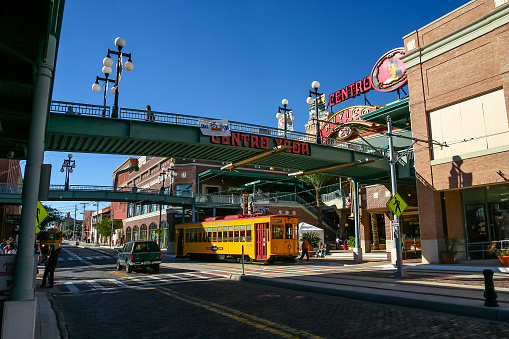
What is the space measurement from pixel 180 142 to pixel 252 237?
9180mm

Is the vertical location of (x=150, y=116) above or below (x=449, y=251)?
above

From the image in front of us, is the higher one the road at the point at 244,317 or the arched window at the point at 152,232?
the arched window at the point at 152,232

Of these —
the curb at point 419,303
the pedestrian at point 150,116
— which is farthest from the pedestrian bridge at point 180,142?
the curb at point 419,303

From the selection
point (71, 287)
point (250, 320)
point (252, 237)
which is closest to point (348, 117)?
point (252, 237)

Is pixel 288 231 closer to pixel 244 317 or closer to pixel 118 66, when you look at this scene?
pixel 118 66

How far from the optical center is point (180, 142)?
61.8 ft

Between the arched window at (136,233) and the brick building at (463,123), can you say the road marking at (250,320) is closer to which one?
the brick building at (463,123)

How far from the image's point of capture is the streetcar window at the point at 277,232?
79.6ft

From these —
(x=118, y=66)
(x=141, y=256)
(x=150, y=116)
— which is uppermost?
(x=118, y=66)

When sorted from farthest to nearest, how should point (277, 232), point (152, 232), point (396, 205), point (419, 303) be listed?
point (152, 232)
point (277, 232)
point (396, 205)
point (419, 303)

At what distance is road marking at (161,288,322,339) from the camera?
268 inches

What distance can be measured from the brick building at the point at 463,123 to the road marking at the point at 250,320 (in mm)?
15913

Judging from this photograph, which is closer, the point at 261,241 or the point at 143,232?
the point at 261,241

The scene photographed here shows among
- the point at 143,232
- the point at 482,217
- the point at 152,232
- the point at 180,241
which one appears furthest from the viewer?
the point at 143,232
